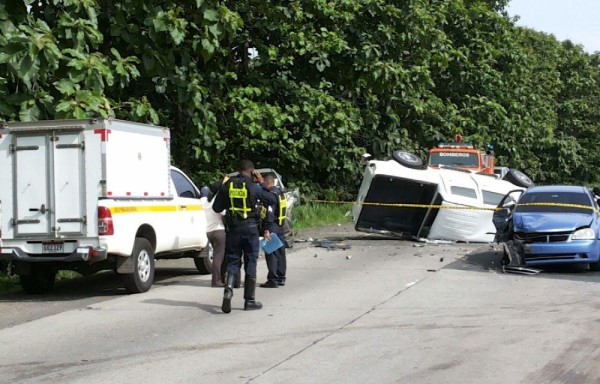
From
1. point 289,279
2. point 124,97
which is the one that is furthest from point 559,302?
point 124,97

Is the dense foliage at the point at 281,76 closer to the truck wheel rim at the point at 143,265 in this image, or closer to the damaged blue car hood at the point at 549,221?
the truck wheel rim at the point at 143,265

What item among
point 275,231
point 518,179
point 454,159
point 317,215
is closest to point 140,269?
point 275,231

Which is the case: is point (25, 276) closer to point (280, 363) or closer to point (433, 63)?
point (280, 363)

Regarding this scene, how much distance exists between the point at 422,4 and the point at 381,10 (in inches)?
118

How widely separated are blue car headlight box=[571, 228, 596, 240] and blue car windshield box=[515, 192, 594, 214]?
33.6 inches

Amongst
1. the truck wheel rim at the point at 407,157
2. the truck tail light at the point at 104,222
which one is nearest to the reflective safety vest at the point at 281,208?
the truck tail light at the point at 104,222

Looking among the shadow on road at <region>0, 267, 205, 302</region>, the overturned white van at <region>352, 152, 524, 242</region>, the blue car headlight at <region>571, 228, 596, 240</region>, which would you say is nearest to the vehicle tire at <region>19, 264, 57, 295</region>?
the shadow on road at <region>0, 267, 205, 302</region>

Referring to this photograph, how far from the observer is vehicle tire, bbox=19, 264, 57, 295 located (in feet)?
42.9

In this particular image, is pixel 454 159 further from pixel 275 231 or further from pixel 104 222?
pixel 104 222

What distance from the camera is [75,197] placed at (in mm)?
12086

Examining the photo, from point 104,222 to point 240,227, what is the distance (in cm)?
221

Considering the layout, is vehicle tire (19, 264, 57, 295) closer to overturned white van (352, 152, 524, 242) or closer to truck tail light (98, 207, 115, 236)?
truck tail light (98, 207, 115, 236)

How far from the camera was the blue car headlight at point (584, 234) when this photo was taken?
1505cm

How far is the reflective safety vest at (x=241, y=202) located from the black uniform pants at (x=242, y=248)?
0.19 m
